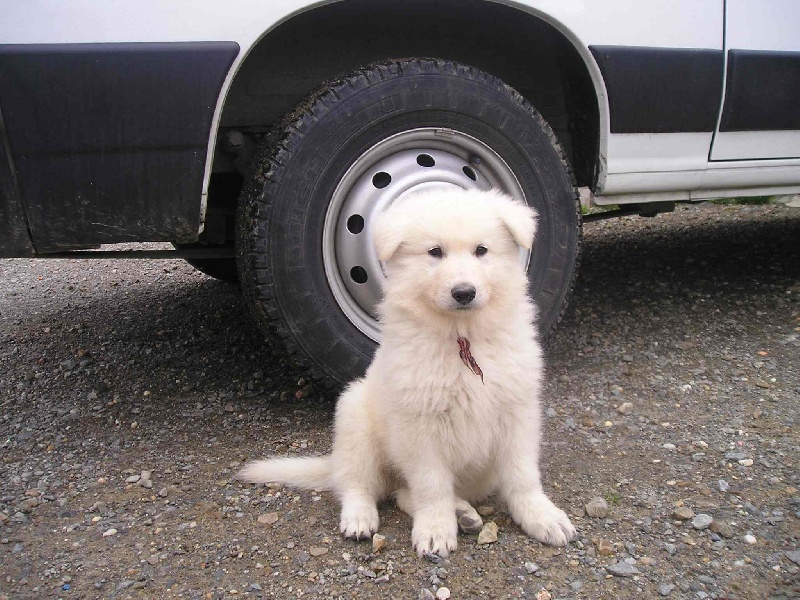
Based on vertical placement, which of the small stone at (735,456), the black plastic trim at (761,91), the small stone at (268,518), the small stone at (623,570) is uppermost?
the black plastic trim at (761,91)

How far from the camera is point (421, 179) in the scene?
2.96 m

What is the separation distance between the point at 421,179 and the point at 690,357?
1.62 meters

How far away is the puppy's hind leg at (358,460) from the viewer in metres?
2.40

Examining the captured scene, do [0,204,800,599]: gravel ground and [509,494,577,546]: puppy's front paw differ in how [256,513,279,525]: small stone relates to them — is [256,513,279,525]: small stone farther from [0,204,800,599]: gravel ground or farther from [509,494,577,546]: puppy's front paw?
[509,494,577,546]: puppy's front paw

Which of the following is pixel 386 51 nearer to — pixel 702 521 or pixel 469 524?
pixel 469 524

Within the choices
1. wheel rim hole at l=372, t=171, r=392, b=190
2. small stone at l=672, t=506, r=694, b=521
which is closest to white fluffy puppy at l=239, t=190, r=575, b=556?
→ small stone at l=672, t=506, r=694, b=521

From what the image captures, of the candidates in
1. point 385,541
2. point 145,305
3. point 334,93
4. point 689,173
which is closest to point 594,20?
point 689,173

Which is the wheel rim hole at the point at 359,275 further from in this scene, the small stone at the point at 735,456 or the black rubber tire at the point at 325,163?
the small stone at the point at 735,456

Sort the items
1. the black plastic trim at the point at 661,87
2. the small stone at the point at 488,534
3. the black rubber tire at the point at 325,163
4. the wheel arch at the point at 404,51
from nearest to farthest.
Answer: the small stone at the point at 488,534
the black rubber tire at the point at 325,163
the wheel arch at the point at 404,51
the black plastic trim at the point at 661,87

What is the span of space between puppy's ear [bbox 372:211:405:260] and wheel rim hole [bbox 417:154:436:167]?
0.78 meters

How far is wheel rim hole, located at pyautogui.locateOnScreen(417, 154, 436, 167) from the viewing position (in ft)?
9.98

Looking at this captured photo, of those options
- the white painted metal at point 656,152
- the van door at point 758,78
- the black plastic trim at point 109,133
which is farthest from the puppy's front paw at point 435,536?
the van door at point 758,78

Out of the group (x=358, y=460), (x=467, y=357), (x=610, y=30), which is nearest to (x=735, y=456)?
(x=467, y=357)

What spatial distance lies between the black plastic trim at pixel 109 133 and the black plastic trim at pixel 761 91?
225 centimetres
